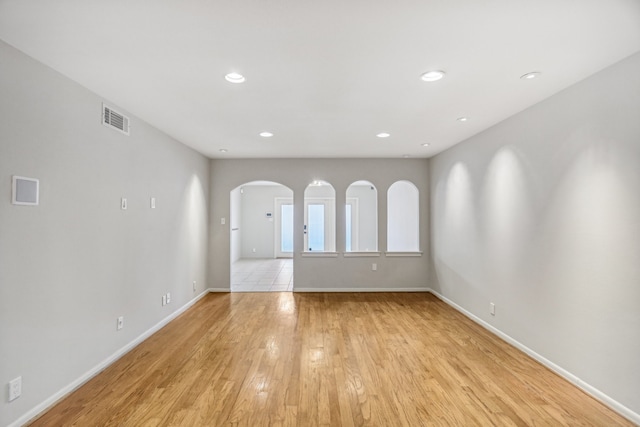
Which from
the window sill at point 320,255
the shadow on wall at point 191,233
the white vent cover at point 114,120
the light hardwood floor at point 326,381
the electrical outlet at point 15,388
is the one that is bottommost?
the light hardwood floor at point 326,381

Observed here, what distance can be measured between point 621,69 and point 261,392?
3.49 metres

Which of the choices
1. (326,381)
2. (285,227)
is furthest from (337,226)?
(285,227)

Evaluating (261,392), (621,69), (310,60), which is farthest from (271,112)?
(621,69)

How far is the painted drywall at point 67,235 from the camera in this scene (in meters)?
1.92

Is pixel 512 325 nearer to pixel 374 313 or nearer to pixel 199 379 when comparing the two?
pixel 374 313

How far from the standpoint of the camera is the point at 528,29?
5.64 feet

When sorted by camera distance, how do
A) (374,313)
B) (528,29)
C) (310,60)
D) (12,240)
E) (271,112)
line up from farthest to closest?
(374,313)
(271,112)
(310,60)
(12,240)
(528,29)

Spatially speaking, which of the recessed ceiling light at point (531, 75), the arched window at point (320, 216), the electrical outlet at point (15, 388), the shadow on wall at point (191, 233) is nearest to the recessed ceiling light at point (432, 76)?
the recessed ceiling light at point (531, 75)

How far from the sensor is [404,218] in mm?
6574

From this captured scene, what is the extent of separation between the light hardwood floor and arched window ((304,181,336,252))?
19.5 feet

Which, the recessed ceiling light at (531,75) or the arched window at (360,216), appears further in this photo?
the arched window at (360,216)

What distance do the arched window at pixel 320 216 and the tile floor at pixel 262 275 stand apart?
1117 mm

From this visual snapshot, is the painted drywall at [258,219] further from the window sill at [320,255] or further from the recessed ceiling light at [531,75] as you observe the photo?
the recessed ceiling light at [531,75]

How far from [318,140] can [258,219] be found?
6365mm
